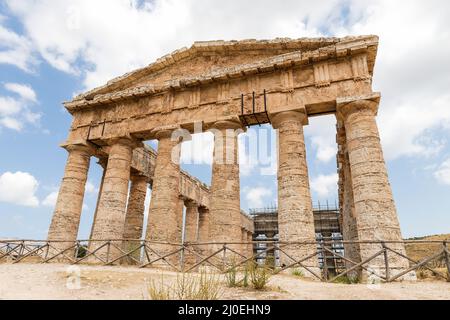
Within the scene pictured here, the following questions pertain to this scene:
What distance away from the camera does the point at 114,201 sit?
48.7 ft

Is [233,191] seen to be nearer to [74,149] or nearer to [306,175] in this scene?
[306,175]

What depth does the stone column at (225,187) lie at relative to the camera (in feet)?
40.7

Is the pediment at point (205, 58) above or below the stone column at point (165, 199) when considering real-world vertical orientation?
above

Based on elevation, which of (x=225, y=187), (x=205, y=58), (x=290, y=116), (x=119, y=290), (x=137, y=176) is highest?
(x=205, y=58)

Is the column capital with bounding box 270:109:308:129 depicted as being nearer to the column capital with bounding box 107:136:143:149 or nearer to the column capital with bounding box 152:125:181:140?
the column capital with bounding box 152:125:181:140

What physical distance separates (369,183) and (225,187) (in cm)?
555

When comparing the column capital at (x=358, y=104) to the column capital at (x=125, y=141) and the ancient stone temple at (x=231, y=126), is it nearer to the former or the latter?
the ancient stone temple at (x=231, y=126)

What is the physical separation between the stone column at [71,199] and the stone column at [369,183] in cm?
1297

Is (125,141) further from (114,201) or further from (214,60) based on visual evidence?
(214,60)

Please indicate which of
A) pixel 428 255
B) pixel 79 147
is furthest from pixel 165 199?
pixel 428 255

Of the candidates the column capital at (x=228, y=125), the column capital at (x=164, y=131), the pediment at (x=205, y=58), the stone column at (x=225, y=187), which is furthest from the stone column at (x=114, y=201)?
the column capital at (x=228, y=125)

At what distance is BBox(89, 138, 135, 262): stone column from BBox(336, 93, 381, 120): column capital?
10460 millimetres
